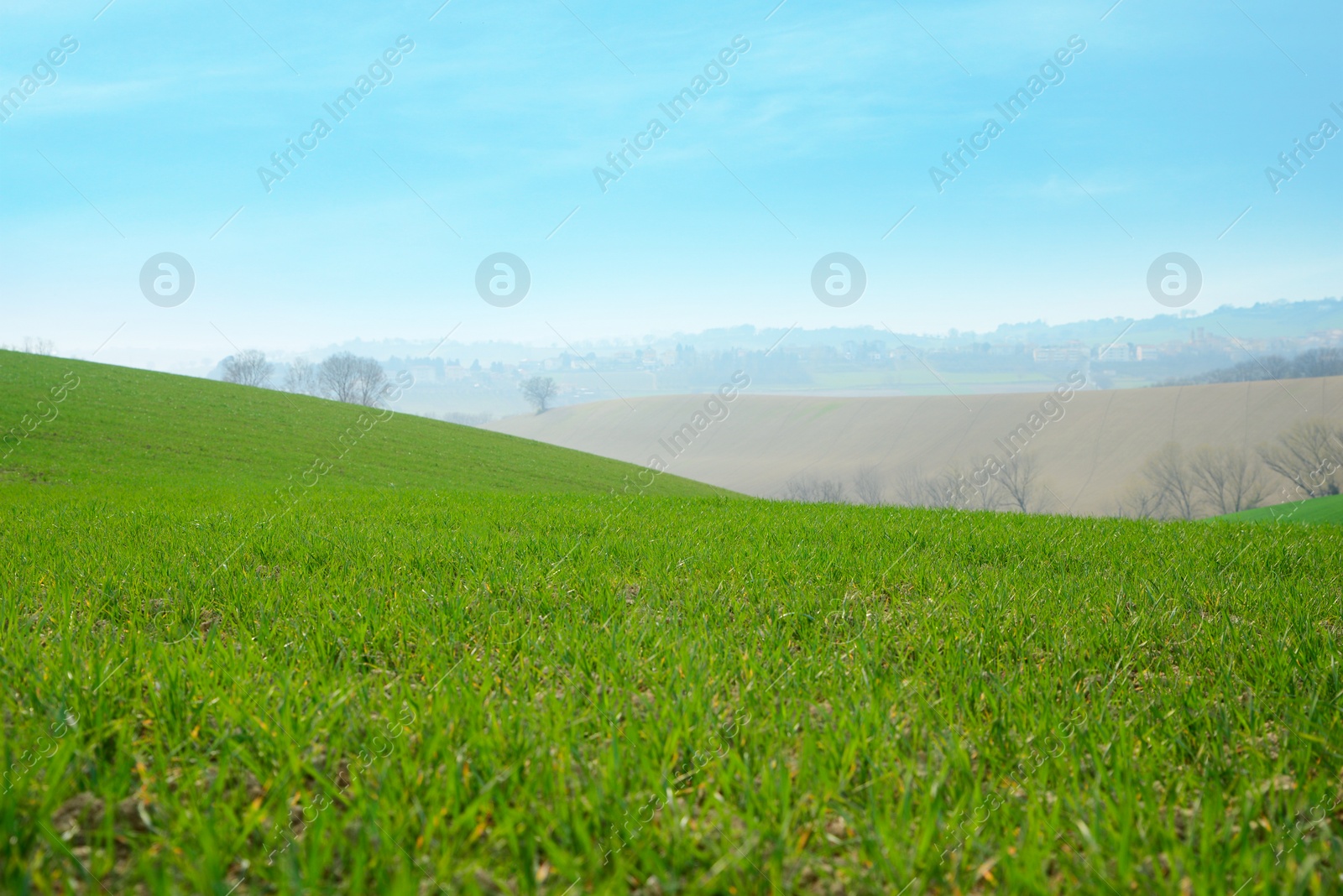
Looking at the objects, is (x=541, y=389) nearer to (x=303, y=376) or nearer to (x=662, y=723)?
(x=303, y=376)

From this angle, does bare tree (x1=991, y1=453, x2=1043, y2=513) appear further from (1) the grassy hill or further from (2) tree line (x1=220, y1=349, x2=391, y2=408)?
(2) tree line (x1=220, y1=349, x2=391, y2=408)

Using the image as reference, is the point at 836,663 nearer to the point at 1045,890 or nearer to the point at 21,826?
the point at 1045,890

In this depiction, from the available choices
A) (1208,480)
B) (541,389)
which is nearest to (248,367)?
(541,389)

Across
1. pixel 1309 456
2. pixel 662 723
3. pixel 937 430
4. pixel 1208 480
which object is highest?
pixel 937 430

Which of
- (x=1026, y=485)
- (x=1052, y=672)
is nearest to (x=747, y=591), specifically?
(x=1052, y=672)

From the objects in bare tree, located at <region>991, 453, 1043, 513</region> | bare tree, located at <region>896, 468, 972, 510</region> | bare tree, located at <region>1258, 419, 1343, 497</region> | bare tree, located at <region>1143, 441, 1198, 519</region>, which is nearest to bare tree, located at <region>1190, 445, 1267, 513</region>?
bare tree, located at <region>1143, 441, 1198, 519</region>

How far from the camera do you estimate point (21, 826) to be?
2.33m

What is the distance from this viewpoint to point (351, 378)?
104 m

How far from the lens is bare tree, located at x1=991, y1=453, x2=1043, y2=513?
316ft

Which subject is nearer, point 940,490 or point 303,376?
point 940,490

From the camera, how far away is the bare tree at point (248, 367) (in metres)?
108

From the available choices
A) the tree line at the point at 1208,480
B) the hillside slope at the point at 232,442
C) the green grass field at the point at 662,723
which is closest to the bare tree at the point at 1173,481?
the tree line at the point at 1208,480

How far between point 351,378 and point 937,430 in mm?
94638

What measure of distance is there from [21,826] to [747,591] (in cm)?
441
